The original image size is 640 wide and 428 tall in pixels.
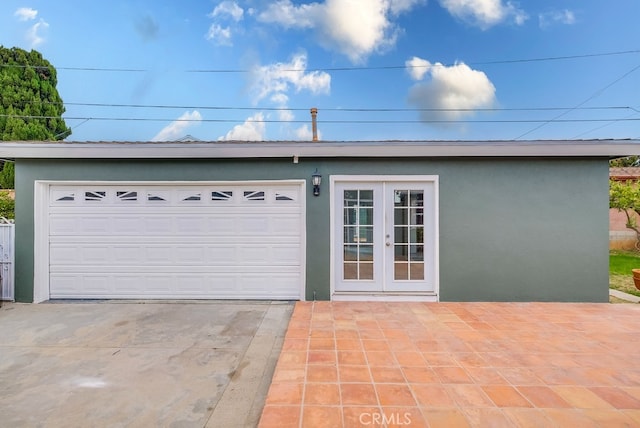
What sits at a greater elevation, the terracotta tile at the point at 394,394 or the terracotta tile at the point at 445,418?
the terracotta tile at the point at 394,394

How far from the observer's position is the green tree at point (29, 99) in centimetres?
1328

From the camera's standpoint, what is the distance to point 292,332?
146 inches

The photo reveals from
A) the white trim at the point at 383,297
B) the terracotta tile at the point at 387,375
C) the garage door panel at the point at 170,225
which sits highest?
the garage door panel at the point at 170,225

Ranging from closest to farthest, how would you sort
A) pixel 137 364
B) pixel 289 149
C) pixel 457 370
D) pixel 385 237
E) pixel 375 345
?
pixel 457 370 → pixel 137 364 → pixel 375 345 → pixel 289 149 → pixel 385 237

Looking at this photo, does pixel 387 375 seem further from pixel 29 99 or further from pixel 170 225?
pixel 29 99

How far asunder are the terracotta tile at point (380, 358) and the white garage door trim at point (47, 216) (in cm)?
214


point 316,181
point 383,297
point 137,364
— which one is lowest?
point 137,364

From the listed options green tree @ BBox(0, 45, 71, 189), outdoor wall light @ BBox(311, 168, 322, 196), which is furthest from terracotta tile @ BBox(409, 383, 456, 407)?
green tree @ BBox(0, 45, 71, 189)

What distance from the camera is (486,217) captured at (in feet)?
16.5

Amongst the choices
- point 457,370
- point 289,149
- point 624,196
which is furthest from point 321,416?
point 624,196

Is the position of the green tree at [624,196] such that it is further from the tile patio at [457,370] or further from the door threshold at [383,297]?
the door threshold at [383,297]

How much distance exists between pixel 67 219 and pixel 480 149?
6881 mm

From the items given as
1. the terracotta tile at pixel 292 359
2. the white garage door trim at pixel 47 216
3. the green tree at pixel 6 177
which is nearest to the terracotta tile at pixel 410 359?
the terracotta tile at pixel 292 359

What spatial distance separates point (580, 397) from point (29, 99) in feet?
66.7
